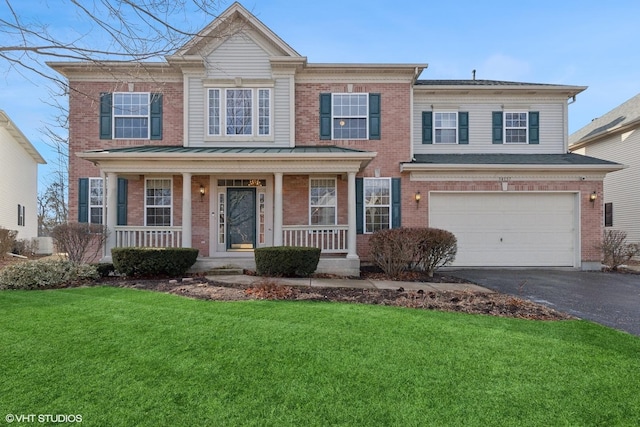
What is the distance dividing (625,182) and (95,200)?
67.7 ft

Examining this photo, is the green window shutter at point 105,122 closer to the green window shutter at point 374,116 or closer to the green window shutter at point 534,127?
the green window shutter at point 374,116

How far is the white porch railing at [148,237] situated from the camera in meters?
9.96

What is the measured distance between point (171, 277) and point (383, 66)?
8.82 metres

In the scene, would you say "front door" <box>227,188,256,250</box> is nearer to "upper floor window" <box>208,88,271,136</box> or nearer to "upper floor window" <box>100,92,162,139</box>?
"upper floor window" <box>208,88,271,136</box>

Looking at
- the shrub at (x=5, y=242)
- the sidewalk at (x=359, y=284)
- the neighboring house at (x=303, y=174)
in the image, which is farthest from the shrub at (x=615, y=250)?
the shrub at (x=5, y=242)

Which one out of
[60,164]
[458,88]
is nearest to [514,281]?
[458,88]

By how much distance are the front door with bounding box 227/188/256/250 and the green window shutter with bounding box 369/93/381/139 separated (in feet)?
14.7

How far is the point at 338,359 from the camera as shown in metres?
3.56

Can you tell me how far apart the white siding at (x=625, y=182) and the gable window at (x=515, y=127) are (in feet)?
16.0

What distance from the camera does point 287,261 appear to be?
28.8 feet

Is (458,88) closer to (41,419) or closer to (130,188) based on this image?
(130,188)

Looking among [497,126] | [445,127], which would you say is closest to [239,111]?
[445,127]

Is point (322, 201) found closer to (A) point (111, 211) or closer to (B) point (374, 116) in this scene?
(B) point (374, 116)

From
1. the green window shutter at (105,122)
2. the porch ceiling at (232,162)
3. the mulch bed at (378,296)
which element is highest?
the green window shutter at (105,122)
